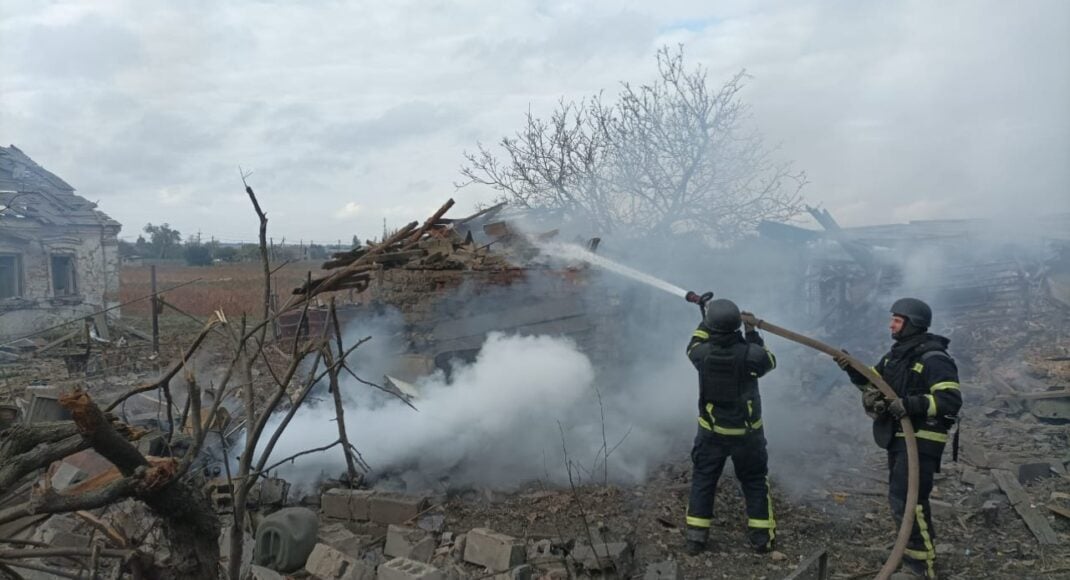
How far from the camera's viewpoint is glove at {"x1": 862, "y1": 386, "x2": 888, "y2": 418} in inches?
189

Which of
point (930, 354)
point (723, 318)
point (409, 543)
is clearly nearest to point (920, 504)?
point (930, 354)

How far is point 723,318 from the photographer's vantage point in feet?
17.7

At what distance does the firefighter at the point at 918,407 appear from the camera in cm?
466

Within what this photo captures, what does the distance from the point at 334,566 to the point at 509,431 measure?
2668mm

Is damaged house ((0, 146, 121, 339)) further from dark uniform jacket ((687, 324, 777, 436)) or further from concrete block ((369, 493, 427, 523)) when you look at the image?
dark uniform jacket ((687, 324, 777, 436))

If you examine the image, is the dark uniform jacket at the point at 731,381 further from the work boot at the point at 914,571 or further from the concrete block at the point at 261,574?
the concrete block at the point at 261,574

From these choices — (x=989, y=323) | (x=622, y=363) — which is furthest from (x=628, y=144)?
(x=989, y=323)

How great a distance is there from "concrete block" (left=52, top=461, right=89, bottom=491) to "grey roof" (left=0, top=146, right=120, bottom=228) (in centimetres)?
1477

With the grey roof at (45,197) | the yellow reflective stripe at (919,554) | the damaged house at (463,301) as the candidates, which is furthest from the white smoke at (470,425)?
the grey roof at (45,197)

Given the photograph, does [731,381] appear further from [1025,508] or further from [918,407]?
[1025,508]

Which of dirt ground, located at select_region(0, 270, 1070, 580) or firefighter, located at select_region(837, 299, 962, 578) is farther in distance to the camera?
dirt ground, located at select_region(0, 270, 1070, 580)

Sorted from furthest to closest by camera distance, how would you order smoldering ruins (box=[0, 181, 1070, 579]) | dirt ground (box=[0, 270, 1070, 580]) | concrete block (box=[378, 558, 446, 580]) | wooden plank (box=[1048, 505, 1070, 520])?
wooden plank (box=[1048, 505, 1070, 520]) < dirt ground (box=[0, 270, 1070, 580]) < concrete block (box=[378, 558, 446, 580]) < smoldering ruins (box=[0, 181, 1070, 579])

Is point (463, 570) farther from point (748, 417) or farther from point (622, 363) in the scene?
point (622, 363)

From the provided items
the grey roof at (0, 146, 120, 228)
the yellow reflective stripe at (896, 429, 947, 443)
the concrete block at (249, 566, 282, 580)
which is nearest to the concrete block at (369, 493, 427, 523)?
the concrete block at (249, 566, 282, 580)
